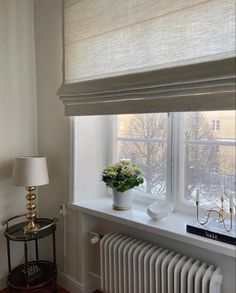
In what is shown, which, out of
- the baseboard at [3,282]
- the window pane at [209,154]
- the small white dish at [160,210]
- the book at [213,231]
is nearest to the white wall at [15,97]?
the baseboard at [3,282]

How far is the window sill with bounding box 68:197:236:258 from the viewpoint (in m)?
1.41

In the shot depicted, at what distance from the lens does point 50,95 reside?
2.29 m

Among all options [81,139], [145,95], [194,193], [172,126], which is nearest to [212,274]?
[194,193]

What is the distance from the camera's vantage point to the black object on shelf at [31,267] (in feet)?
6.64

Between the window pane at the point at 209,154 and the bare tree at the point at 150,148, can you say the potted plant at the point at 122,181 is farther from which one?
the window pane at the point at 209,154

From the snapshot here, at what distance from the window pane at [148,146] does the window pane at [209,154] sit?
Answer: 7.5 inches

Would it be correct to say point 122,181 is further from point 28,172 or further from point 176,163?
point 28,172

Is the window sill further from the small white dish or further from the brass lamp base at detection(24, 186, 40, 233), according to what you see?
the brass lamp base at detection(24, 186, 40, 233)

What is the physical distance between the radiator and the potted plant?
0.79 ft

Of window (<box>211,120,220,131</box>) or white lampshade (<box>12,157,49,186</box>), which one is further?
white lampshade (<box>12,157,49,186</box>)

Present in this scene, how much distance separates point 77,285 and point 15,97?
1.60 meters

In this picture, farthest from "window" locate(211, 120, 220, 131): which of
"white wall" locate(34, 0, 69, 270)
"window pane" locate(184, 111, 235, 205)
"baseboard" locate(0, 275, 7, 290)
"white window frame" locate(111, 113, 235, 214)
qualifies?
"baseboard" locate(0, 275, 7, 290)

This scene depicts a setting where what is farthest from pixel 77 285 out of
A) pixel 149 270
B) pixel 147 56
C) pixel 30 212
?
pixel 147 56

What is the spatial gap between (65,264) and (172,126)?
1.44m
